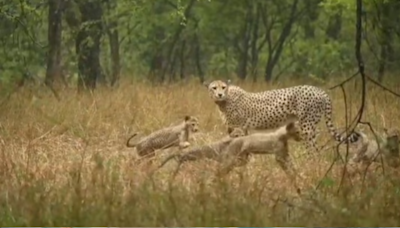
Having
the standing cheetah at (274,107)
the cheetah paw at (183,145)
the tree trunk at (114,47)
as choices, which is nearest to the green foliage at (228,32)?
the tree trunk at (114,47)

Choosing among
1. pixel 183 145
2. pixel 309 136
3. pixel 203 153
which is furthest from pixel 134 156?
pixel 309 136

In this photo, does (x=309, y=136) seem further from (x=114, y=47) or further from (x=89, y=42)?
(x=114, y=47)

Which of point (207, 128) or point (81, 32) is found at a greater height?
point (81, 32)

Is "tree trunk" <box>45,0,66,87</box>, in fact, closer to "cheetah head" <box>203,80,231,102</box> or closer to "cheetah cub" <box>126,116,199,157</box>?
"cheetah head" <box>203,80,231,102</box>

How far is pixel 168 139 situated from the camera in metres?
9.61

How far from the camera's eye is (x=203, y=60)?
38906 mm

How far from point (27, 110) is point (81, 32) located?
669cm

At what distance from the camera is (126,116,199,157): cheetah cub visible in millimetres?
9530

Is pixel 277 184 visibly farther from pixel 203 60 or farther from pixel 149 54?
pixel 203 60

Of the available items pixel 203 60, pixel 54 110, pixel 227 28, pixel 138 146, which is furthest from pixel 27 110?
Result: pixel 203 60

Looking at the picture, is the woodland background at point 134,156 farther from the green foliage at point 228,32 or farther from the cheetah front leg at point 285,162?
the green foliage at point 228,32

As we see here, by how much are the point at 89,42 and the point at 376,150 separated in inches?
412

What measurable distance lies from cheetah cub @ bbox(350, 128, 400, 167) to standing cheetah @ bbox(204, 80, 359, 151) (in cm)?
155

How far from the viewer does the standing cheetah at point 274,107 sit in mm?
11414
